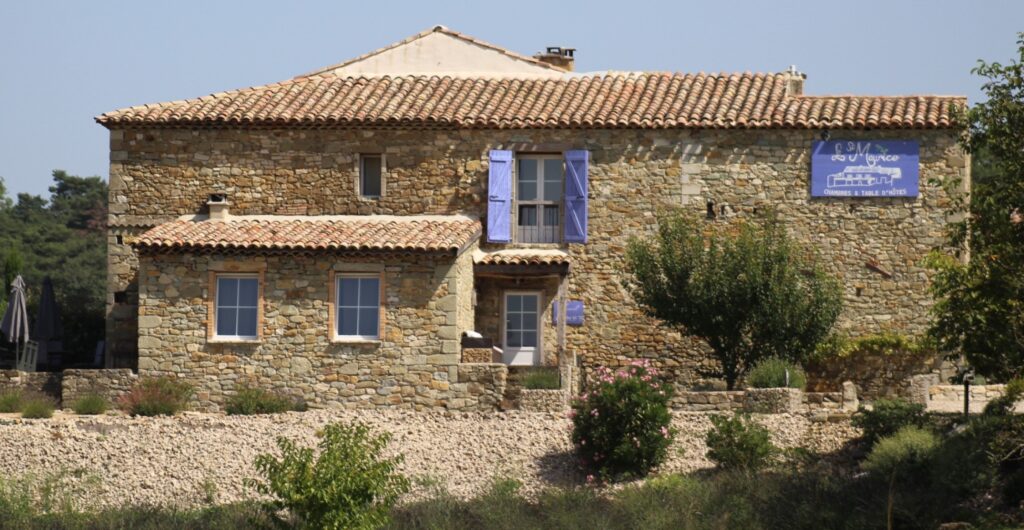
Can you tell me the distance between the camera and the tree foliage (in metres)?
53.9

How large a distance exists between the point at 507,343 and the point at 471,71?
535cm

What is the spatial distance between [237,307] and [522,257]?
4.76 m

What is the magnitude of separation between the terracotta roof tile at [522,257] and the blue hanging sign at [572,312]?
0.68 meters

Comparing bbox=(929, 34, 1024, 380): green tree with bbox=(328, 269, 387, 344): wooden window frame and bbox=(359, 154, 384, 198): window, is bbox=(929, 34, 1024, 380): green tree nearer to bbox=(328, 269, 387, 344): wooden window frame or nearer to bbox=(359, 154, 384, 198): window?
bbox=(328, 269, 387, 344): wooden window frame

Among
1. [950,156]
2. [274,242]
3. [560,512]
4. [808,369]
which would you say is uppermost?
[950,156]

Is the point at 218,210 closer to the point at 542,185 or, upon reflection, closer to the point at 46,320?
the point at 46,320

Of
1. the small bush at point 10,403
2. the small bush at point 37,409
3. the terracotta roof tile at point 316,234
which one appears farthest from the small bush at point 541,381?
the small bush at point 10,403

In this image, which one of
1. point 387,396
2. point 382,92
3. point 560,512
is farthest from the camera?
point 382,92

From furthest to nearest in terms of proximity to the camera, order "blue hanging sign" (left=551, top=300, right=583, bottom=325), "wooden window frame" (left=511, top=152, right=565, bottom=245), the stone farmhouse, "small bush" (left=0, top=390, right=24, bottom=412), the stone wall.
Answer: "wooden window frame" (left=511, top=152, right=565, bottom=245)
"blue hanging sign" (left=551, top=300, right=583, bottom=325)
the stone farmhouse
the stone wall
"small bush" (left=0, top=390, right=24, bottom=412)

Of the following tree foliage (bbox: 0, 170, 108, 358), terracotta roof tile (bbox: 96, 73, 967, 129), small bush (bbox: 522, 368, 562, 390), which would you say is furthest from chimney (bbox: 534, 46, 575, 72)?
tree foliage (bbox: 0, 170, 108, 358)

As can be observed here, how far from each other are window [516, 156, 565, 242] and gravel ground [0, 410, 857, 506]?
4625 millimetres

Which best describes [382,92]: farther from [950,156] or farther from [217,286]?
[950,156]

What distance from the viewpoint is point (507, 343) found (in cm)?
2728

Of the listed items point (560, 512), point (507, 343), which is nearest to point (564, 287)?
point (507, 343)
